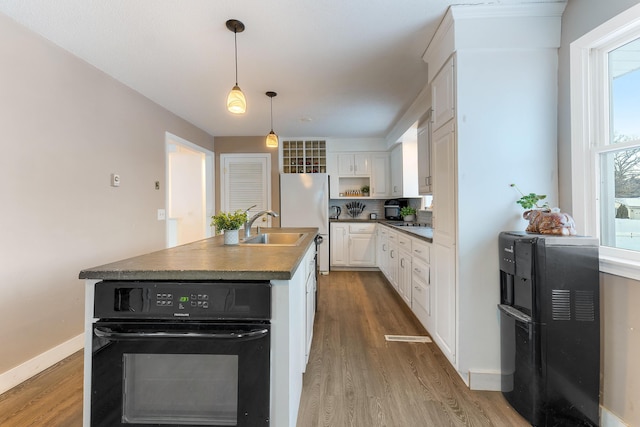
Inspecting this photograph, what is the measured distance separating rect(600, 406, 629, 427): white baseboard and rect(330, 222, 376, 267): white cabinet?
11.0 ft

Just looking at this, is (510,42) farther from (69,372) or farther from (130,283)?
(69,372)

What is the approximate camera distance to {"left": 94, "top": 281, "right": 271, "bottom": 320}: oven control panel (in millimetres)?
992

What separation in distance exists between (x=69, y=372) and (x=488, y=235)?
293 centimetres

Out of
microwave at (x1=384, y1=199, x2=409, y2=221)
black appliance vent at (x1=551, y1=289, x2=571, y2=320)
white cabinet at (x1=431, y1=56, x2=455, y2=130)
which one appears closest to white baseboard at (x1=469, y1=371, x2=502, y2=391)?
black appliance vent at (x1=551, y1=289, x2=571, y2=320)

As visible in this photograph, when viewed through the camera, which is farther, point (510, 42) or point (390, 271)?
point (390, 271)

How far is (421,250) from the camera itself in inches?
98.2

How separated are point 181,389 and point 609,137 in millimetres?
2329

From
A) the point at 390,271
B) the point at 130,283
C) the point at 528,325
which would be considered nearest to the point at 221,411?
the point at 130,283

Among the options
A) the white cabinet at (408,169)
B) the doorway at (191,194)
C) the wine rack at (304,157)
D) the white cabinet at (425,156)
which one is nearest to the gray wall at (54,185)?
the doorway at (191,194)

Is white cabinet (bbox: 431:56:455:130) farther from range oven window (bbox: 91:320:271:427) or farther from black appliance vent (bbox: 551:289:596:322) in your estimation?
range oven window (bbox: 91:320:271:427)

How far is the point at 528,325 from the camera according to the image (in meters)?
1.42

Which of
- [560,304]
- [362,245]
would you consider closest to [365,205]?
[362,245]

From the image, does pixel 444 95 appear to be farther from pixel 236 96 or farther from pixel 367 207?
pixel 367 207

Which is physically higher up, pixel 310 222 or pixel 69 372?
pixel 310 222
